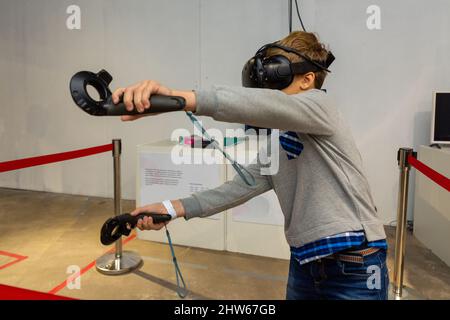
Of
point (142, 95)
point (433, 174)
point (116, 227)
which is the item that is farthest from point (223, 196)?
point (433, 174)

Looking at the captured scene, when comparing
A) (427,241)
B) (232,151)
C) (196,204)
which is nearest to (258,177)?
(196,204)

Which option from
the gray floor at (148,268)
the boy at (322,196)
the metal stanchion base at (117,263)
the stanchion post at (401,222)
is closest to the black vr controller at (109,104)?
the boy at (322,196)

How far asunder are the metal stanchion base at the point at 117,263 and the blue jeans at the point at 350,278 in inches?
89.1

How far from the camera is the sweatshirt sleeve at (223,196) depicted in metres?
1.49

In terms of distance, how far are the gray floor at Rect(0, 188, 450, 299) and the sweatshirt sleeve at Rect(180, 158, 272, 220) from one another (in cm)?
155

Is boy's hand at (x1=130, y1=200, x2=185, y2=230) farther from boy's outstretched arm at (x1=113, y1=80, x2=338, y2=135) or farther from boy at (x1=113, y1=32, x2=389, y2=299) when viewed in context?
boy's outstretched arm at (x1=113, y1=80, x2=338, y2=135)

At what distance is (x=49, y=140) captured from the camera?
599cm

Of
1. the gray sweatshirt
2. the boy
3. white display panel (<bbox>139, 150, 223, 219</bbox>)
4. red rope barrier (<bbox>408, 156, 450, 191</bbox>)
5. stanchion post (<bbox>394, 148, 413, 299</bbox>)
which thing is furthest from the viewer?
white display panel (<bbox>139, 150, 223, 219</bbox>)

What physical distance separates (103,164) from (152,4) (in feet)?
7.56

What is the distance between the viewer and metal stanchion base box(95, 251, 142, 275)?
3.23 metres

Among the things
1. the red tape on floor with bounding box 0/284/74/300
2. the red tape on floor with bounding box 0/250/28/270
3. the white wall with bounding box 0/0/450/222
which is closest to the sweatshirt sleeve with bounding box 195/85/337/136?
the red tape on floor with bounding box 0/284/74/300

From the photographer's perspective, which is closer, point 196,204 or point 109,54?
point 196,204

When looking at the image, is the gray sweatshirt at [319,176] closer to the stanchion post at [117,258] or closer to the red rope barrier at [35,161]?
the red rope barrier at [35,161]

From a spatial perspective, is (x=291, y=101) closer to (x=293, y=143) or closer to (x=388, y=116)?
(x=293, y=143)
